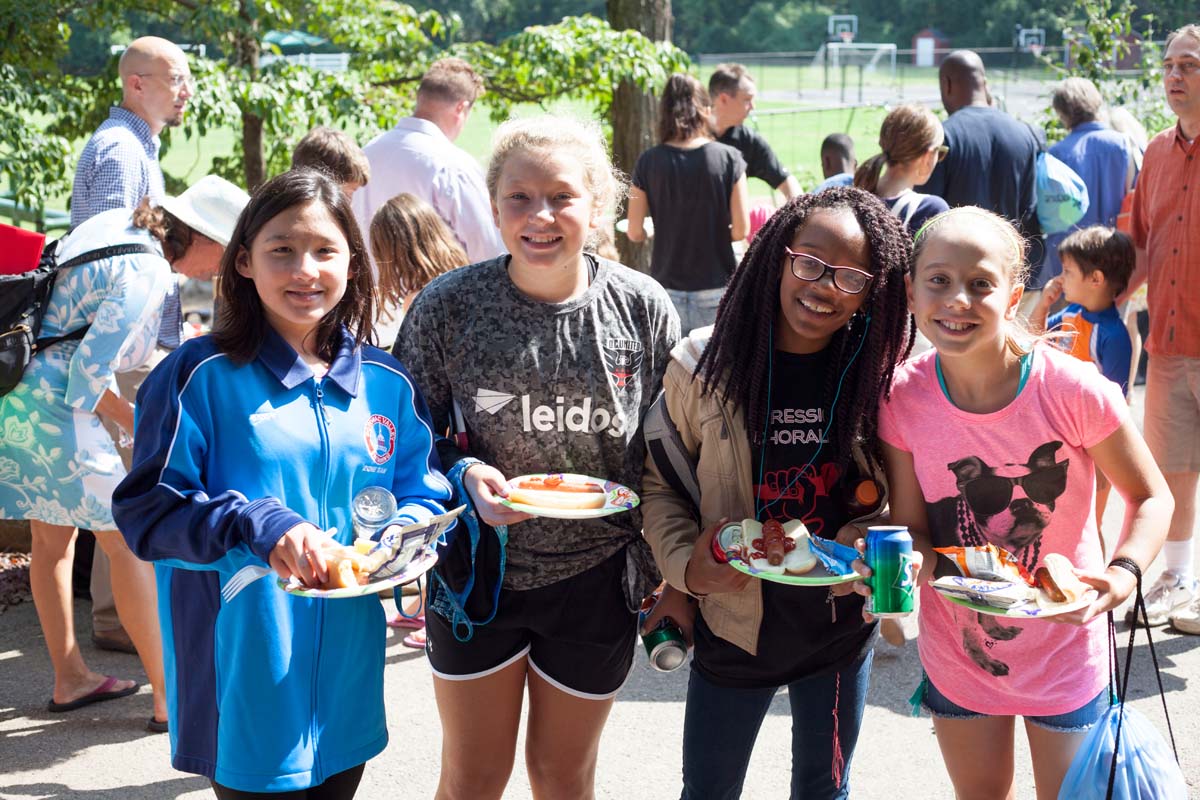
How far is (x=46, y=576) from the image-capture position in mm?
4312

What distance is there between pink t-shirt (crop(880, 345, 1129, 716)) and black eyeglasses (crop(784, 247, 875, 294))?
0.31 meters

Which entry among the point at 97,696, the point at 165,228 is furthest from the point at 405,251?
the point at 97,696

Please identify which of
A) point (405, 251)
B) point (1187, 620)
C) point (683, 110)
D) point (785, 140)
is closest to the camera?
point (405, 251)

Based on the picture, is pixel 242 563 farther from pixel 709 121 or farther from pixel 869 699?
pixel 709 121

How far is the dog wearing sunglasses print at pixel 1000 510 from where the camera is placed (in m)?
2.59

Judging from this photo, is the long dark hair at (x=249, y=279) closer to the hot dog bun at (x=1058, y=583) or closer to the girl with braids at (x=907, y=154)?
the hot dog bun at (x=1058, y=583)

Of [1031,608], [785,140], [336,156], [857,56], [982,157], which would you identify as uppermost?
[857,56]

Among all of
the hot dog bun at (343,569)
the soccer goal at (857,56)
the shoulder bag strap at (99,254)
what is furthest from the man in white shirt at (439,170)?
the soccer goal at (857,56)

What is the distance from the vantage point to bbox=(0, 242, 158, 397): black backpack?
12.7ft

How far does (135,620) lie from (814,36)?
7203 centimetres

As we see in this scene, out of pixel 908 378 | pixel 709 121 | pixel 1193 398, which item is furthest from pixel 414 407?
pixel 709 121

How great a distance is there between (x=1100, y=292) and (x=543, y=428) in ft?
10.9

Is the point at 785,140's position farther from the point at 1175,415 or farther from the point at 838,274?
the point at 838,274

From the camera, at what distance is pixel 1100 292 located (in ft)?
16.7
